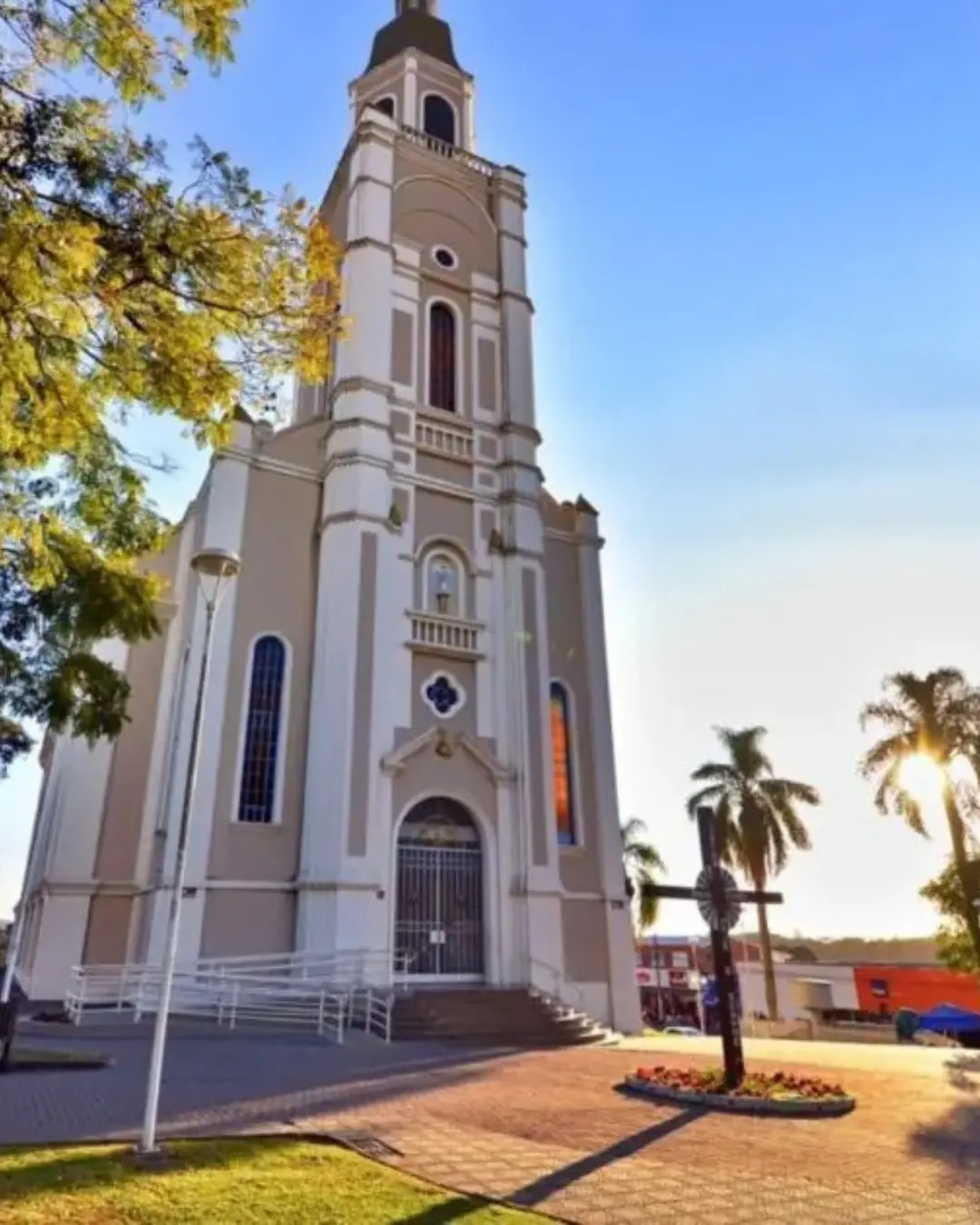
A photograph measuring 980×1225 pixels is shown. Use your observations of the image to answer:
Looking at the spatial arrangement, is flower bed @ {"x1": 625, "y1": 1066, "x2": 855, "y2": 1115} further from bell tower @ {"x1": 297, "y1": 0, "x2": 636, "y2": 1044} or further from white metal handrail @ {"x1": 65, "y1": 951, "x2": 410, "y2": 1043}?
bell tower @ {"x1": 297, "y1": 0, "x2": 636, "y2": 1044}

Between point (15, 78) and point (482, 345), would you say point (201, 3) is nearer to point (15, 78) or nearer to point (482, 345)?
point (15, 78)

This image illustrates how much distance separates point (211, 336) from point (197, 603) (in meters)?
12.5

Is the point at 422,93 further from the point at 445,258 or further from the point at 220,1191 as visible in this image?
the point at 220,1191

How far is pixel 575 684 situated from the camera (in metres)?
21.5

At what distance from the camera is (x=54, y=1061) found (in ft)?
32.3

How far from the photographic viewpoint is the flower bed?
852 cm

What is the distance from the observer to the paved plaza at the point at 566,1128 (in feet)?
18.1

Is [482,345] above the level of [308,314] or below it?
above

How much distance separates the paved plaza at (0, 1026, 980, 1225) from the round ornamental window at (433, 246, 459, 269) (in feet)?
66.7

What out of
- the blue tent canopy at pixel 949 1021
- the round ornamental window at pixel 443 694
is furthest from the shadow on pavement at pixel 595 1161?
the blue tent canopy at pixel 949 1021

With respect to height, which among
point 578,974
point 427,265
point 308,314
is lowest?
Result: point 578,974

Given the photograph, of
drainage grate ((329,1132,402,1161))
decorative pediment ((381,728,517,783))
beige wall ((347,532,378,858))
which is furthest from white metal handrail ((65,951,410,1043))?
drainage grate ((329,1132,402,1161))

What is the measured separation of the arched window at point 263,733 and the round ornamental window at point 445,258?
12.4 meters

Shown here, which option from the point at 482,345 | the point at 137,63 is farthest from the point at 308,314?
the point at 482,345
